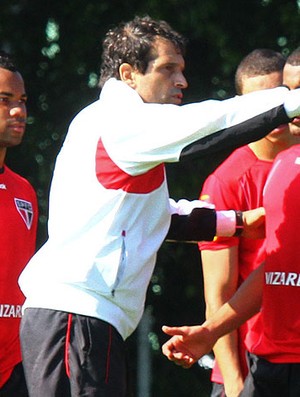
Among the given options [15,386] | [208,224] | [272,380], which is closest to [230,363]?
[272,380]

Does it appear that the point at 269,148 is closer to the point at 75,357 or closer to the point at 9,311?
the point at 9,311

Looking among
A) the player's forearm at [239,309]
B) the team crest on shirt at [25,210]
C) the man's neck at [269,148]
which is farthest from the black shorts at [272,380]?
the team crest on shirt at [25,210]

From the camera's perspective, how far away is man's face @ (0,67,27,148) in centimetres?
675

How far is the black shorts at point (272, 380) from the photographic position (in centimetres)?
540

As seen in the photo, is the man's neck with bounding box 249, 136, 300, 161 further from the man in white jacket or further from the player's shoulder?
the man in white jacket

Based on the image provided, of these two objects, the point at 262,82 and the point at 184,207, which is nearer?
the point at 184,207

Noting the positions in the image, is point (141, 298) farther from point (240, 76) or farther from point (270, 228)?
point (240, 76)

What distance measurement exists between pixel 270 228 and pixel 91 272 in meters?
0.76

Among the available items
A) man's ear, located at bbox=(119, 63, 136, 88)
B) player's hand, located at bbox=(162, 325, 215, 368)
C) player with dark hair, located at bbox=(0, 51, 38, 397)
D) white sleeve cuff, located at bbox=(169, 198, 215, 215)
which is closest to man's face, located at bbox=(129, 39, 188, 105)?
man's ear, located at bbox=(119, 63, 136, 88)

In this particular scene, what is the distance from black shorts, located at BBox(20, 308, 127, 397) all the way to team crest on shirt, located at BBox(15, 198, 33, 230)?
5.00 ft

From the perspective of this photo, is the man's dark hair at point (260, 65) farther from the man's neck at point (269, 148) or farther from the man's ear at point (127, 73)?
→ the man's ear at point (127, 73)

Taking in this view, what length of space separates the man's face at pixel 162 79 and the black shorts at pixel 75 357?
0.88m

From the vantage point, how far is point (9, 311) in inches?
254

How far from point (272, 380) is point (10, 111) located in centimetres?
202
